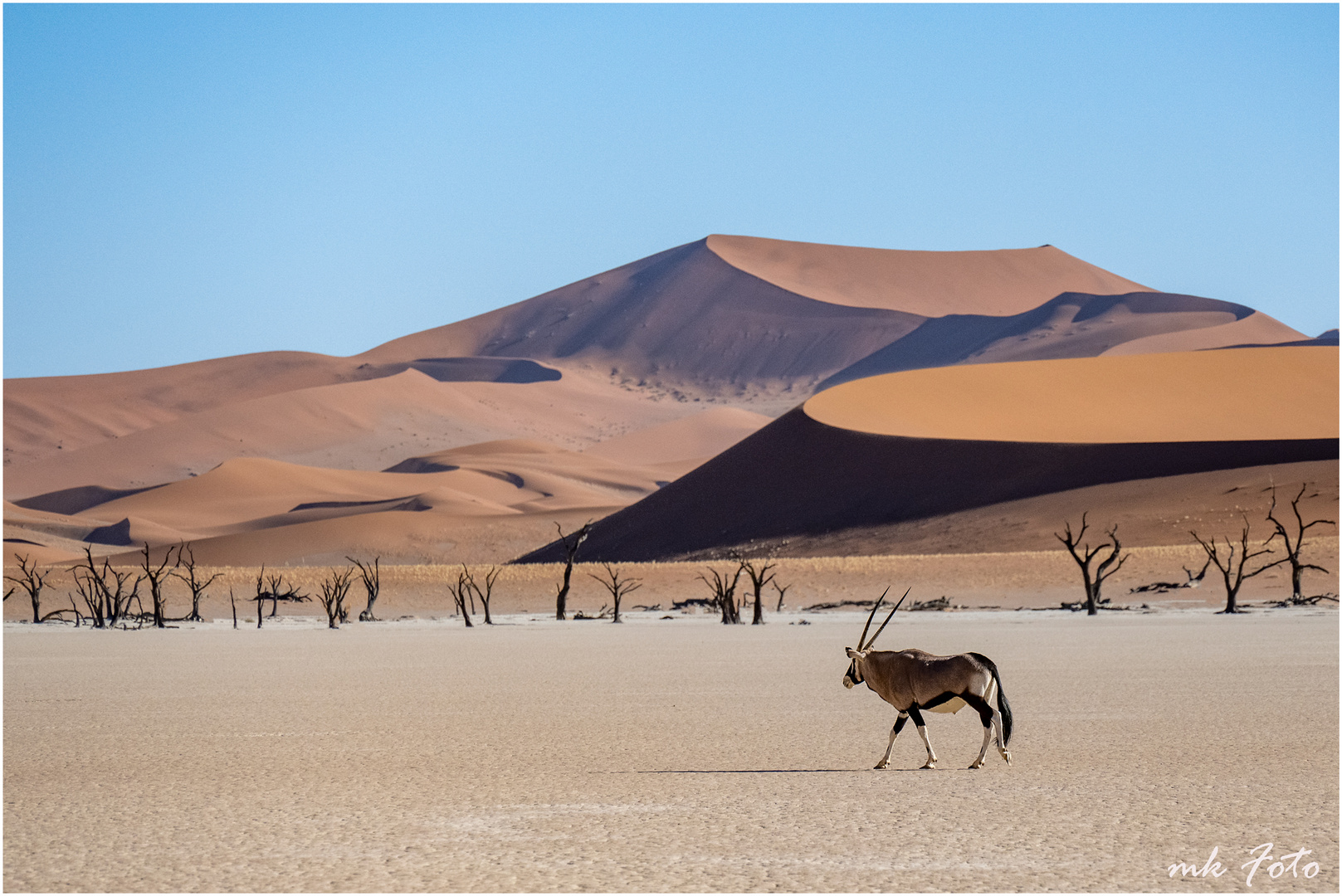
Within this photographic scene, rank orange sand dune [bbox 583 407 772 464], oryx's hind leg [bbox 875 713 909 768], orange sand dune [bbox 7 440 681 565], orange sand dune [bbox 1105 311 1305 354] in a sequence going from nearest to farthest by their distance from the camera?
oryx's hind leg [bbox 875 713 909 768], orange sand dune [bbox 7 440 681 565], orange sand dune [bbox 1105 311 1305 354], orange sand dune [bbox 583 407 772 464]

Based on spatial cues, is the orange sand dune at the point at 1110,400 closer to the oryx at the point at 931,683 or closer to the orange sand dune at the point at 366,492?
the orange sand dune at the point at 366,492

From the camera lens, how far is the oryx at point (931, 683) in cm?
1024

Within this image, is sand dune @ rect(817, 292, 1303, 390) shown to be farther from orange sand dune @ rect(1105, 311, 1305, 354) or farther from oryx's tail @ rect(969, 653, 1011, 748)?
oryx's tail @ rect(969, 653, 1011, 748)

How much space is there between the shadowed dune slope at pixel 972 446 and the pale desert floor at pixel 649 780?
186 ft

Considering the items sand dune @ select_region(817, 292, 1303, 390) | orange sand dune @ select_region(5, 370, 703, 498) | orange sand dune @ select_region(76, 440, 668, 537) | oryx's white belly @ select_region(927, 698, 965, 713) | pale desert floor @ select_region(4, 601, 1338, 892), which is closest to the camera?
pale desert floor @ select_region(4, 601, 1338, 892)

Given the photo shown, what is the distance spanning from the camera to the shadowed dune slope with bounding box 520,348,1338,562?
3056 inches

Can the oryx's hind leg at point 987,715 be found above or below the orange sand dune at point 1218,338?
below

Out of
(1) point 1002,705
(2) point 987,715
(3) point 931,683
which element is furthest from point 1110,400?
(3) point 931,683

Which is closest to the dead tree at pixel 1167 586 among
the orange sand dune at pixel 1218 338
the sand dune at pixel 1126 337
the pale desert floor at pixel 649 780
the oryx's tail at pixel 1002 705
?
the pale desert floor at pixel 649 780

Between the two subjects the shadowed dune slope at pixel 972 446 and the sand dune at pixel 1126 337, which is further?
the sand dune at pixel 1126 337

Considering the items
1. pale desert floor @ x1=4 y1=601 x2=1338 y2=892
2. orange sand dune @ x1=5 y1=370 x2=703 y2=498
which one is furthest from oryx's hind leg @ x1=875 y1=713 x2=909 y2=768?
orange sand dune @ x1=5 y1=370 x2=703 y2=498

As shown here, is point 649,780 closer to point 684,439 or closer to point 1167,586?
point 1167,586

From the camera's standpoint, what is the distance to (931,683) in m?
10.4

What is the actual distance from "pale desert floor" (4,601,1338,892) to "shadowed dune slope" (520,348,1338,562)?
56.7m
